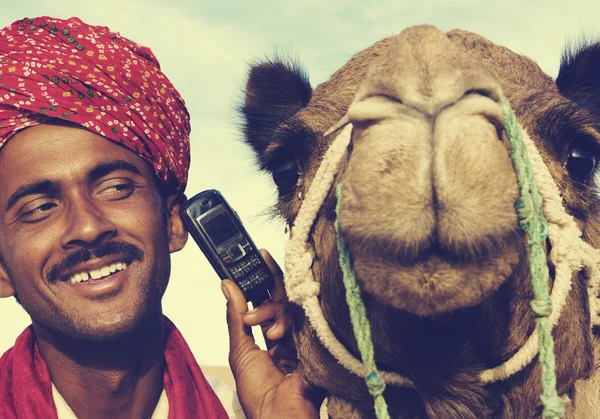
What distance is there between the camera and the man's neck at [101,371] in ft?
9.96

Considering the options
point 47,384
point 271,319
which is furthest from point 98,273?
point 271,319

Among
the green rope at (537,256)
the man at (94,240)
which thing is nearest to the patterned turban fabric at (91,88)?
the man at (94,240)

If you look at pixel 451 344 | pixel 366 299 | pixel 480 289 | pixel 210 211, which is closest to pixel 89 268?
pixel 210 211

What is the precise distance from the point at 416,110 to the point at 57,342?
2323mm

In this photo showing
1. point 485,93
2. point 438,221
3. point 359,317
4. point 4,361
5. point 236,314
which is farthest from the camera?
point 4,361

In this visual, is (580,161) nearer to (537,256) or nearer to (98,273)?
(537,256)

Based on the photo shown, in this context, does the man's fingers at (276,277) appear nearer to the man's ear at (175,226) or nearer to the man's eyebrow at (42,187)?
the man's ear at (175,226)

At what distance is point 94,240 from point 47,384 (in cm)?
91

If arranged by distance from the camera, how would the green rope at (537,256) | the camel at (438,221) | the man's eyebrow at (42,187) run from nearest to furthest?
the camel at (438,221) < the green rope at (537,256) < the man's eyebrow at (42,187)

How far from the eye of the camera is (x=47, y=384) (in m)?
3.12

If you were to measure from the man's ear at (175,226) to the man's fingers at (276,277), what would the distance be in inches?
22.3

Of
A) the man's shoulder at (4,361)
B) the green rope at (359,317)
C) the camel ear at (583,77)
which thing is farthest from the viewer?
the man's shoulder at (4,361)

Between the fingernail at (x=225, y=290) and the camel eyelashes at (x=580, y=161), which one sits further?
the fingernail at (x=225, y=290)

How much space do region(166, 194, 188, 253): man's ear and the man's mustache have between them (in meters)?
0.51
